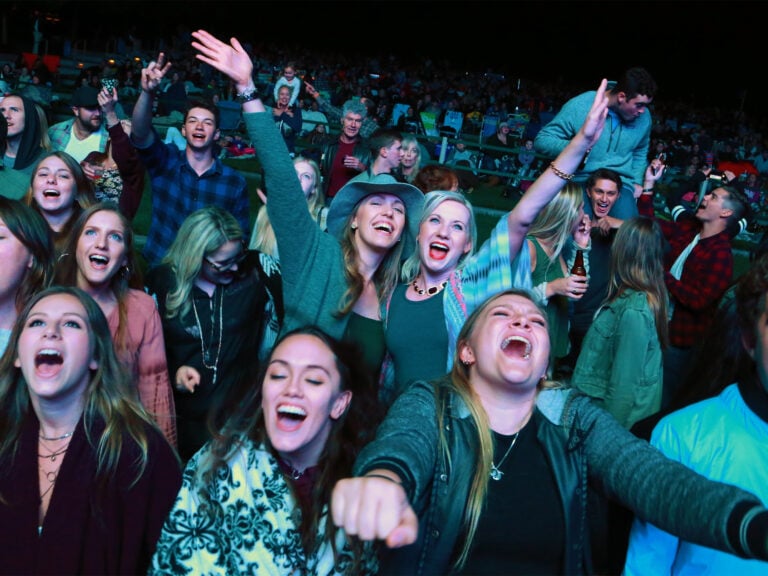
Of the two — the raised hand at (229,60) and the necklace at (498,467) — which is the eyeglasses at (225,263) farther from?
the necklace at (498,467)

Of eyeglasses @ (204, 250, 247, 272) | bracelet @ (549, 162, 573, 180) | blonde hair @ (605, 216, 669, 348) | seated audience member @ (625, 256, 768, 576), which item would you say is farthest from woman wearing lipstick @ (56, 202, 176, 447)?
blonde hair @ (605, 216, 669, 348)

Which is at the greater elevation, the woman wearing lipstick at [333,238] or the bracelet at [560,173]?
the bracelet at [560,173]

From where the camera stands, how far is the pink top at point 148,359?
2865mm

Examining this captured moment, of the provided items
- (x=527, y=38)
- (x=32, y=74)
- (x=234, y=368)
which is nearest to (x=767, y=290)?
(x=234, y=368)

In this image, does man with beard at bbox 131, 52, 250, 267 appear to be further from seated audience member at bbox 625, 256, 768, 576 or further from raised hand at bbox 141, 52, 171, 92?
seated audience member at bbox 625, 256, 768, 576

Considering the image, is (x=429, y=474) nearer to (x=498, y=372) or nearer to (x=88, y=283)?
(x=498, y=372)

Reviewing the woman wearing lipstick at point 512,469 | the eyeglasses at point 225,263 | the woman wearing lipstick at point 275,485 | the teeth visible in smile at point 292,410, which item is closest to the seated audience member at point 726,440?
the woman wearing lipstick at point 512,469

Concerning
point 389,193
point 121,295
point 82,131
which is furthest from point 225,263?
point 82,131

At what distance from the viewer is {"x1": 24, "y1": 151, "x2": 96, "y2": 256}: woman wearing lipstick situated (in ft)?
12.3

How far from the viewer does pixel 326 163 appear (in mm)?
6387

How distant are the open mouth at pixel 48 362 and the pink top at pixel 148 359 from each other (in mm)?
538

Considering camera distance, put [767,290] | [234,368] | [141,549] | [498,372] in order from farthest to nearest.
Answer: [234,368], [141,549], [498,372], [767,290]

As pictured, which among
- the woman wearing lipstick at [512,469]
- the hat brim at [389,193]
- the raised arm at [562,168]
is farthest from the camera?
the hat brim at [389,193]

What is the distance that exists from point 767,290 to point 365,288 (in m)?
1.64
